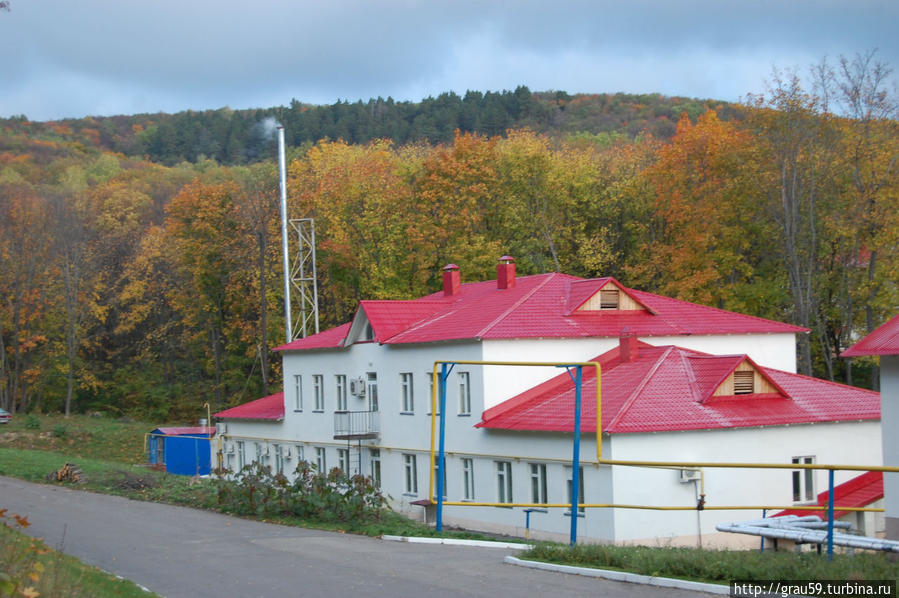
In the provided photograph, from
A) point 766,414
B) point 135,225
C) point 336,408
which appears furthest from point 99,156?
point 766,414

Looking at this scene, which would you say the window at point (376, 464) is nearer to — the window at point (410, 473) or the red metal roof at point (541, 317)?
the window at point (410, 473)

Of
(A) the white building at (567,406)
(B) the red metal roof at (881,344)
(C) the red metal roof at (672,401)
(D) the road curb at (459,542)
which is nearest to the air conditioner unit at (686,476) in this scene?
(A) the white building at (567,406)

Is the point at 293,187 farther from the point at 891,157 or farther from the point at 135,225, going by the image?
the point at 891,157

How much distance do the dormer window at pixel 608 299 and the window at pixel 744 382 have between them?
6.28 metres

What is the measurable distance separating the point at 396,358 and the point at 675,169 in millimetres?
19815

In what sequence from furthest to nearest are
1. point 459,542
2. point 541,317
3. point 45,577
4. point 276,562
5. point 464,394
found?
point 541,317 → point 464,394 → point 459,542 → point 276,562 → point 45,577

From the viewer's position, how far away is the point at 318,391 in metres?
39.1

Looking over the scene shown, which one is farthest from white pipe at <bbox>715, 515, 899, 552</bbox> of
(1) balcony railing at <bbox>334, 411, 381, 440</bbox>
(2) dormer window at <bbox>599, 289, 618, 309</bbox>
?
(1) balcony railing at <bbox>334, 411, 381, 440</bbox>

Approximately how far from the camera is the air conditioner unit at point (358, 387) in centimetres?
3569

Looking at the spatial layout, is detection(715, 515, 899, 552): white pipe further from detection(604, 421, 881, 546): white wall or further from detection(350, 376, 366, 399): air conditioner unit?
detection(350, 376, 366, 399): air conditioner unit

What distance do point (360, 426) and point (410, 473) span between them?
2.99m

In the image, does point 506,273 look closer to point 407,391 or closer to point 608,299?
point 608,299

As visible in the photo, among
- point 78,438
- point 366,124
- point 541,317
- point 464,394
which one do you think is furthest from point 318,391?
point 366,124

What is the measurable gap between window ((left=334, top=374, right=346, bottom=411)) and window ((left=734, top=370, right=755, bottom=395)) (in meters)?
15.3
